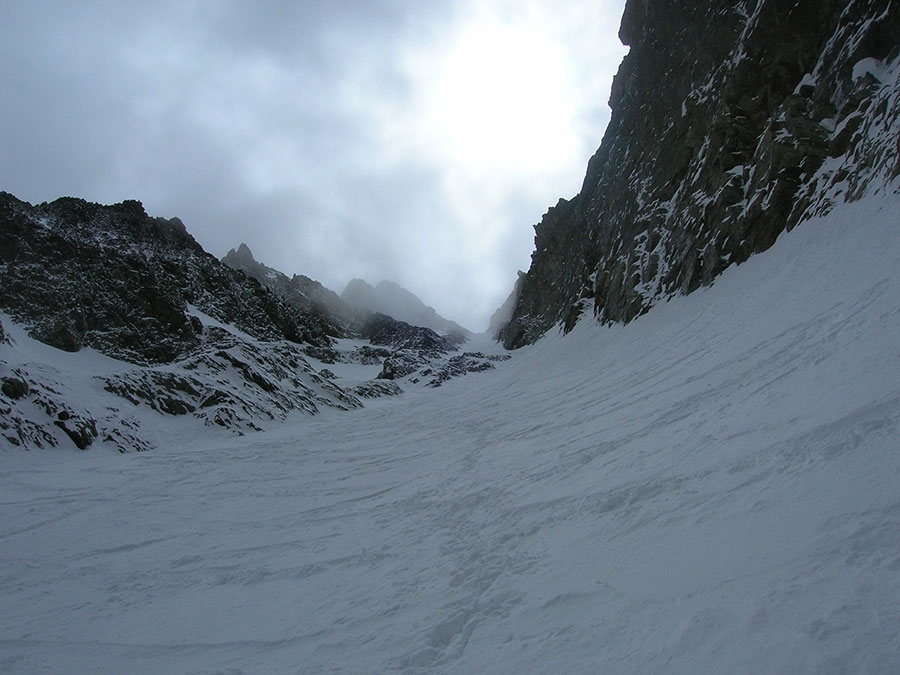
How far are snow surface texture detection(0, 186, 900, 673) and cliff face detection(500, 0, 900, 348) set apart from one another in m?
5.58

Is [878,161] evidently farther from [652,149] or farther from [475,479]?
[652,149]

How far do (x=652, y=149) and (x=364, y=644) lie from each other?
33.1 metres

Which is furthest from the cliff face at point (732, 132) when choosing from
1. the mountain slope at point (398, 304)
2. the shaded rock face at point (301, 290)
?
the mountain slope at point (398, 304)

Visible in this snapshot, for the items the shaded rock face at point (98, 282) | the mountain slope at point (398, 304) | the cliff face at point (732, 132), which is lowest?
the cliff face at point (732, 132)

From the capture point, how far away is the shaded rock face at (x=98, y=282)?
107 ft

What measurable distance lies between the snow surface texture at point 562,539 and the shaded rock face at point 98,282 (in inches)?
998

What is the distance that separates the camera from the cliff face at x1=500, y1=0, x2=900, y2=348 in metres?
15.2

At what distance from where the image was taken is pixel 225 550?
703 cm

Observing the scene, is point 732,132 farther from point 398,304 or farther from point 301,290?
point 398,304

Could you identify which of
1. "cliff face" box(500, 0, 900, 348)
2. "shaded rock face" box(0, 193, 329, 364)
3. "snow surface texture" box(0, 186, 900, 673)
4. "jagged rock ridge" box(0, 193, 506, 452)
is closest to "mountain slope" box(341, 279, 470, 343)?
"jagged rock ridge" box(0, 193, 506, 452)

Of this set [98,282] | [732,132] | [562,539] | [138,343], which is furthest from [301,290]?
[562,539]

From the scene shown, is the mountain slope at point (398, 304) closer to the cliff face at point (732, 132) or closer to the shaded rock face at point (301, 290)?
the shaded rock face at point (301, 290)

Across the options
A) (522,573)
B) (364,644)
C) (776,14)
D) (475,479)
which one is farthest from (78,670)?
(776,14)

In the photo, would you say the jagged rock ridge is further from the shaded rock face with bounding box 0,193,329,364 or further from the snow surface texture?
the snow surface texture
